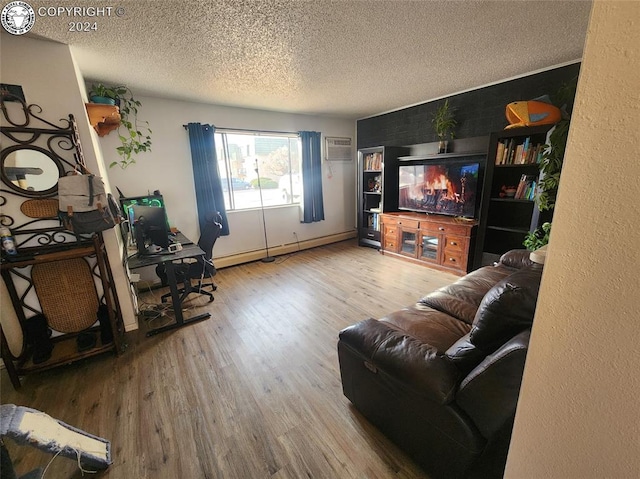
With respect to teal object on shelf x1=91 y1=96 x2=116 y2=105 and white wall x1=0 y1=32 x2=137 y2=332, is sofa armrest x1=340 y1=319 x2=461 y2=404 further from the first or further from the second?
teal object on shelf x1=91 y1=96 x2=116 y2=105

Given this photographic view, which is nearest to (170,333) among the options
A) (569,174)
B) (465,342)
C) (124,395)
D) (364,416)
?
(124,395)

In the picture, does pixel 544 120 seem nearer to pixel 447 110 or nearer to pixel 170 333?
pixel 447 110

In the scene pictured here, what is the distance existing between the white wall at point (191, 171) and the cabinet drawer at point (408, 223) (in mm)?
1475

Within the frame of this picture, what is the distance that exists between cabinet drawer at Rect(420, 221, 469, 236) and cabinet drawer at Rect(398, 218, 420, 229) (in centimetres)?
8

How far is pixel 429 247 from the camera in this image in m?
3.76

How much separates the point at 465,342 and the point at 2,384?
294 cm

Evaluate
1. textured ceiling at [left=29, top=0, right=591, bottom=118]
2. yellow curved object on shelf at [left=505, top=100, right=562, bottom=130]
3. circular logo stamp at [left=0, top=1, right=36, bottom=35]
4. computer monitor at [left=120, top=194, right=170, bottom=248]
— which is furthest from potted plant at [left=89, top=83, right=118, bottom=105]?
yellow curved object on shelf at [left=505, top=100, right=562, bottom=130]

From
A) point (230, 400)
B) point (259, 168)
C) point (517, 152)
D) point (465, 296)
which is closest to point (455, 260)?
point (517, 152)

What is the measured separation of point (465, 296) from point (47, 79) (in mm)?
3336

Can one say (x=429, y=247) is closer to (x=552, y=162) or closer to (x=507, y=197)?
(x=507, y=197)

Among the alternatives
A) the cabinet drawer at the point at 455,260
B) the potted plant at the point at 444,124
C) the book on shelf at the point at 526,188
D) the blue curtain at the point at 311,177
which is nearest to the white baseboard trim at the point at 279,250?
the blue curtain at the point at 311,177

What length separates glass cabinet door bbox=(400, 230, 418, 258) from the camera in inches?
155

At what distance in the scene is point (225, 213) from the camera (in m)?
3.84

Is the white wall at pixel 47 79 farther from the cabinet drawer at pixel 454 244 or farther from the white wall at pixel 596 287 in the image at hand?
the cabinet drawer at pixel 454 244
